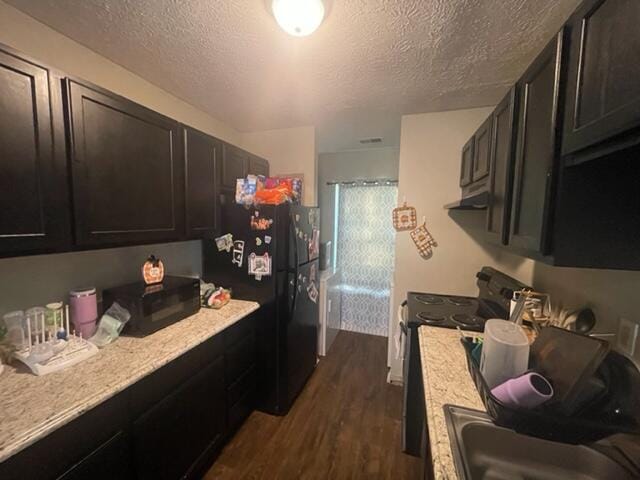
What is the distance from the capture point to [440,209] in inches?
89.4

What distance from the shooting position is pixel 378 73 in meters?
1.64

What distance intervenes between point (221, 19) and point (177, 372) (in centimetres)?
170

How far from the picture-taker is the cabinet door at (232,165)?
76.9 inches

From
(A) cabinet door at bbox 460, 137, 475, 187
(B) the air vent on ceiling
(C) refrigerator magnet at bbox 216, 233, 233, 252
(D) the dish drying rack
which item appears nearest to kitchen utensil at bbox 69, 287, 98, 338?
(D) the dish drying rack

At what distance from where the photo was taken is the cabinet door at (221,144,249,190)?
195cm

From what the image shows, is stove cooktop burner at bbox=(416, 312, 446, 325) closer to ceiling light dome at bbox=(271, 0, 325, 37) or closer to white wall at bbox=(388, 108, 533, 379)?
white wall at bbox=(388, 108, 533, 379)

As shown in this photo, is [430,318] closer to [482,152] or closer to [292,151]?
[482,152]

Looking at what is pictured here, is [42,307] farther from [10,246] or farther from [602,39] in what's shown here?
[602,39]

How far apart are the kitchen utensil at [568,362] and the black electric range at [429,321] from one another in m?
0.57

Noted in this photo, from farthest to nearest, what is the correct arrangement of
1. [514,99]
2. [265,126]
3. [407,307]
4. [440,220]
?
[265,126] → [440,220] → [407,307] → [514,99]

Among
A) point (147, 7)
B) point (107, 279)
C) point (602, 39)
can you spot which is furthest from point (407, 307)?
point (147, 7)

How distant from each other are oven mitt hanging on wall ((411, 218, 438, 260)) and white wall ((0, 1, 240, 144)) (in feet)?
7.13

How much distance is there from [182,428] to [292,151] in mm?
2355

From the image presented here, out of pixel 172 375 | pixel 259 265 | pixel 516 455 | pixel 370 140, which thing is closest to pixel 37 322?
pixel 172 375
